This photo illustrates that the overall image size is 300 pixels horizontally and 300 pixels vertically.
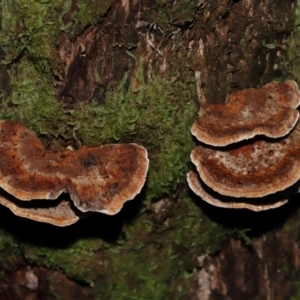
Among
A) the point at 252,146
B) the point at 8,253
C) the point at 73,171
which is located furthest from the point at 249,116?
the point at 8,253

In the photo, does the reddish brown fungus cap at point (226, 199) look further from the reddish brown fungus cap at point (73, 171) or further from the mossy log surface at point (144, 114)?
the reddish brown fungus cap at point (73, 171)

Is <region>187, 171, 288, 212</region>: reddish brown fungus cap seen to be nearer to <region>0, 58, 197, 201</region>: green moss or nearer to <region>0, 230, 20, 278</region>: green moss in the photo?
<region>0, 58, 197, 201</region>: green moss

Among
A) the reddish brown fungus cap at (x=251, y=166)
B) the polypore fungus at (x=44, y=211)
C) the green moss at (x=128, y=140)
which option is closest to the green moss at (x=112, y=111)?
the green moss at (x=128, y=140)

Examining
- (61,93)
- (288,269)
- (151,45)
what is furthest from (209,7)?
(288,269)

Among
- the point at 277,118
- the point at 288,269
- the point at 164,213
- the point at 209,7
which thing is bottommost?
the point at 288,269

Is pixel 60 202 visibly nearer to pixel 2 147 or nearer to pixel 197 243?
pixel 2 147

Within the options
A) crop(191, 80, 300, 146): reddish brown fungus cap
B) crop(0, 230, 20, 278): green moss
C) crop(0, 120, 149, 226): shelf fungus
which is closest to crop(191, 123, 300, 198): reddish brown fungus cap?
crop(191, 80, 300, 146): reddish brown fungus cap

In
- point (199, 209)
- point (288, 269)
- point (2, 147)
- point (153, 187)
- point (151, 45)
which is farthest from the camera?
point (288, 269)
